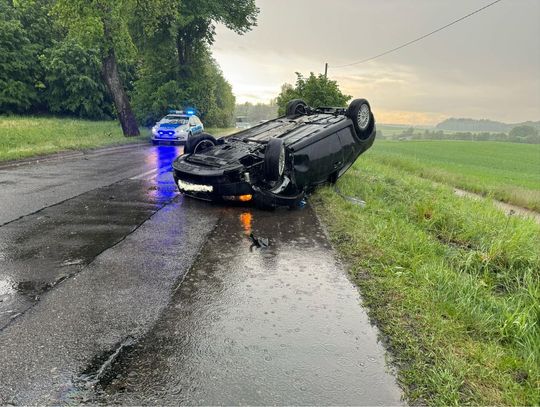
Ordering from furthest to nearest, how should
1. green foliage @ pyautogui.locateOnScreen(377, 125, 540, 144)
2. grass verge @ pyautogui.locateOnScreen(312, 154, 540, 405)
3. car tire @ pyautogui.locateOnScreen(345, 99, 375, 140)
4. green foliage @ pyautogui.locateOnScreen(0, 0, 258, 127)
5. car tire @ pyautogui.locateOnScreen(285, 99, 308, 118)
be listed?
green foliage @ pyautogui.locateOnScreen(377, 125, 540, 144)
green foliage @ pyautogui.locateOnScreen(0, 0, 258, 127)
car tire @ pyautogui.locateOnScreen(285, 99, 308, 118)
car tire @ pyautogui.locateOnScreen(345, 99, 375, 140)
grass verge @ pyautogui.locateOnScreen(312, 154, 540, 405)

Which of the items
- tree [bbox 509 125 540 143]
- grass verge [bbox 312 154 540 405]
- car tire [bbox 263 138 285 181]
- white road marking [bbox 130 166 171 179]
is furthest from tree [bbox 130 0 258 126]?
tree [bbox 509 125 540 143]

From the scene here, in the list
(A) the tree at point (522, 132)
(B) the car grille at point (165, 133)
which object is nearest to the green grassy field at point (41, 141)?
(B) the car grille at point (165, 133)

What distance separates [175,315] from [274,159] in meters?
3.71

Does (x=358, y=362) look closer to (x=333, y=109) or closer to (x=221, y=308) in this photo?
(x=221, y=308)

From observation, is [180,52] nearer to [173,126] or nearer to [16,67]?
[16,67]

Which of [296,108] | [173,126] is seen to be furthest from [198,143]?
[173,126]

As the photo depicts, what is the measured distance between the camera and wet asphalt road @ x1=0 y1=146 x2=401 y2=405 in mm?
2434

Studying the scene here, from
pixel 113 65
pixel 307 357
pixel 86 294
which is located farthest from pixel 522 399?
pixel 113 65

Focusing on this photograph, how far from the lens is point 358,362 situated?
9.16ft

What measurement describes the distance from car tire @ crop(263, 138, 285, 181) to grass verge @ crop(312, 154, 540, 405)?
1.19 metres

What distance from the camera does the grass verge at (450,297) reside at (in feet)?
8.59

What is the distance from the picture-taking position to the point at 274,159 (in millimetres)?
6492

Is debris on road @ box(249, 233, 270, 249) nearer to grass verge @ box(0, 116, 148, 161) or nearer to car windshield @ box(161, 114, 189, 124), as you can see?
grass verge @ box(0, 116, 148, 161)

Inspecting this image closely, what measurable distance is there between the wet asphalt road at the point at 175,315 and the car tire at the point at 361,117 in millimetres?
3396
